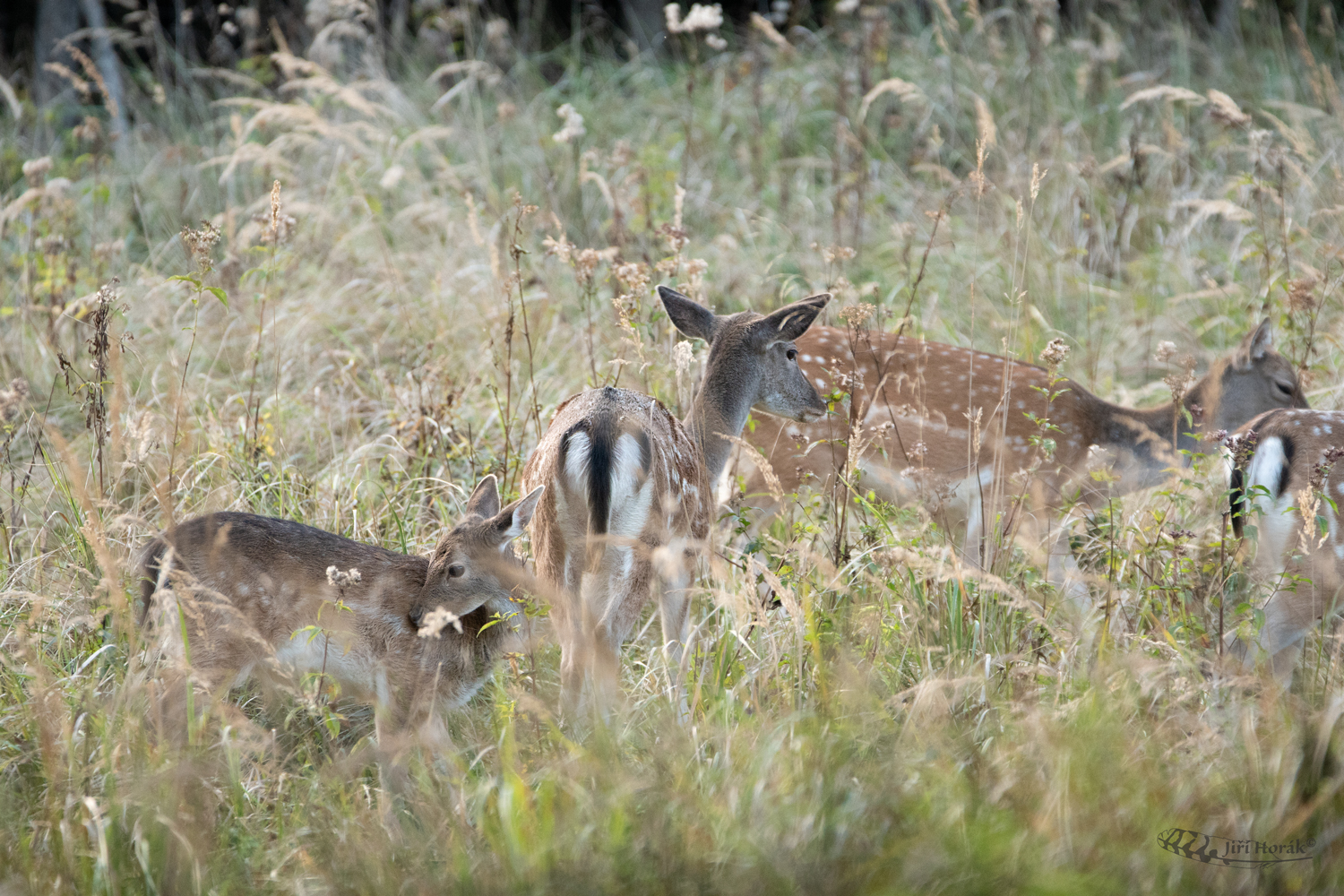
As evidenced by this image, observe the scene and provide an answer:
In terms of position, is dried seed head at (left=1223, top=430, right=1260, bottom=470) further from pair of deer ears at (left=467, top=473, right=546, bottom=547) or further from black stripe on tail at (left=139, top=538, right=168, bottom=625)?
black stripe on tail at (left=139, top=538, right=168, bottom=625)

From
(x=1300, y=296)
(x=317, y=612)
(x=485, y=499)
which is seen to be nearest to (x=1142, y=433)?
(x=1300, y=296)

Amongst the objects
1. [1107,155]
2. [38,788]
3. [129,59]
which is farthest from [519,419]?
[129,59]

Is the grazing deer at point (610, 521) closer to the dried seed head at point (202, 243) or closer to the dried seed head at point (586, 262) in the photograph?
the dried seed head at point (586, 262)

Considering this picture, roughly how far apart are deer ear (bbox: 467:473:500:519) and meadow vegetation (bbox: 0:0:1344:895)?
410 mm

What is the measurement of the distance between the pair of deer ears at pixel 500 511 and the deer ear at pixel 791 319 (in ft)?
3.29

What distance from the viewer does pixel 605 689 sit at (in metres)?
2.74

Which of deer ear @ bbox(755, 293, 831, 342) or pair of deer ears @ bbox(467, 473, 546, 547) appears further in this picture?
deer ear @ bbox(755, 293, 831, 342)

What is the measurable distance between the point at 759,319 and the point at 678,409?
55 centimetres

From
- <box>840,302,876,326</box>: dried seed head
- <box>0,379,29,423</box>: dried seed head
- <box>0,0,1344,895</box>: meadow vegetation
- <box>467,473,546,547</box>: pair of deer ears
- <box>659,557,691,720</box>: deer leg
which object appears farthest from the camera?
<box>0,379,29,423</box>: dried seed head

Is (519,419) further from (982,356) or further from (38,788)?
(38,788)

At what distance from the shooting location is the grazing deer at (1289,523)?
329 centimetres

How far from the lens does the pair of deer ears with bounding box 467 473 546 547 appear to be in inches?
117

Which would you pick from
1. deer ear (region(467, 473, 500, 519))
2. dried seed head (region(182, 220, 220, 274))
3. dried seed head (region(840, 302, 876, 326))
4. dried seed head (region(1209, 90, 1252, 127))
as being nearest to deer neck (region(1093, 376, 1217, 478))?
dried seed head (region(1209, 90, 1252, 127))

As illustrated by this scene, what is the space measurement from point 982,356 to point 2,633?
348cm
